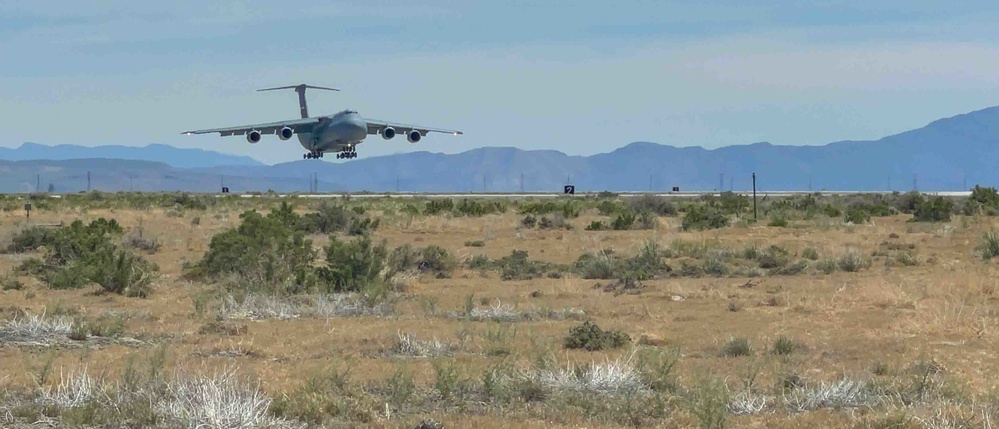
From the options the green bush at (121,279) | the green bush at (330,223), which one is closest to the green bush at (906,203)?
the green bush at (330,223)

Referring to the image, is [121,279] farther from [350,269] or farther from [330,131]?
[330,131]

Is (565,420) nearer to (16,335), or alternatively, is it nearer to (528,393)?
(528,393)

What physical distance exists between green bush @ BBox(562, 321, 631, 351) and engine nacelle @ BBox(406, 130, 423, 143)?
Answer: 4919 cm

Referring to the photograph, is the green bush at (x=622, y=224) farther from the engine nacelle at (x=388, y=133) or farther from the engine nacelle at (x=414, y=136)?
the engine nacelle at (x=388, y=133)

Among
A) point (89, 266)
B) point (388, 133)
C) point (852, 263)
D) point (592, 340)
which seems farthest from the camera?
point (388, 133)

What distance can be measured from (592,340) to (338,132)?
151 feet

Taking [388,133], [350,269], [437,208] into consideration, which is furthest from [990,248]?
[388,133]

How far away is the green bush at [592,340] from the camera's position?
15281 millimetres

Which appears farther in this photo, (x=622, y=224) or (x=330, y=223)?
(x=622, y=224)

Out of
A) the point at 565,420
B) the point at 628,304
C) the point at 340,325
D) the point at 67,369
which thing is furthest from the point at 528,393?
the point at 628,304

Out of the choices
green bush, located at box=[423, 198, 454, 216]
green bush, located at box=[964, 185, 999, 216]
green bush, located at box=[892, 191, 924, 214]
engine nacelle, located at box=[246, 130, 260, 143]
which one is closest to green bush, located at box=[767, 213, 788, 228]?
green bush, located at box=[964, 185, 999, 216]

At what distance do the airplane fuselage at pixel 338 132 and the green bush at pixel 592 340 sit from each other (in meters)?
45.1

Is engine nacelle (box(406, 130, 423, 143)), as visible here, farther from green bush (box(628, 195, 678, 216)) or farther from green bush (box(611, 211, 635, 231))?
green bush (box(611, 211, 635, 231))

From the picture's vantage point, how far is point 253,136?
62375mm
